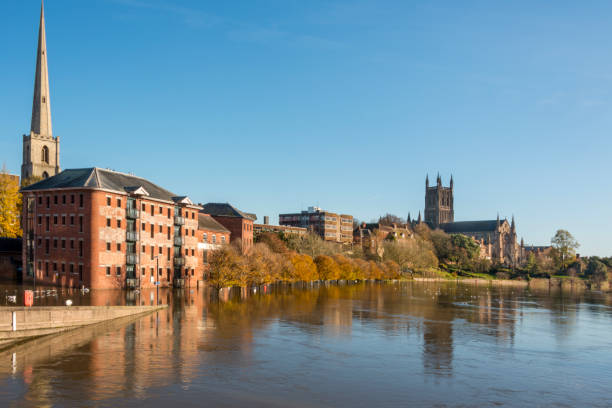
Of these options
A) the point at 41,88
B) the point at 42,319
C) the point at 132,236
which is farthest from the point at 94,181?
the point at 41,88

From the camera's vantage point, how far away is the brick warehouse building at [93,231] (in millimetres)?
73875

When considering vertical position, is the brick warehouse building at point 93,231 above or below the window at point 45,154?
below

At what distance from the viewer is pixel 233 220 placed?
11819cm

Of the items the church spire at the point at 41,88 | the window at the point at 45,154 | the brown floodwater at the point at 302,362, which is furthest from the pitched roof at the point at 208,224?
the church spire at the point at 41,88

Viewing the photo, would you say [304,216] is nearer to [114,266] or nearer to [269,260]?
[269,260]

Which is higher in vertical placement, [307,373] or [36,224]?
[36,224]

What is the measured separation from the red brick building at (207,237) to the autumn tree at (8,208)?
33.0 metres

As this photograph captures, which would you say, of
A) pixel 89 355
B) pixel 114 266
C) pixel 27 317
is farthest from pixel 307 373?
pixel 114 266

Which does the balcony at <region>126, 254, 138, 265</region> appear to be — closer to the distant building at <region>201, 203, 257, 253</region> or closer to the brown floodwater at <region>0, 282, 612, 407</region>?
the brown floodwater at <region>0, 282, 612, 407</region>

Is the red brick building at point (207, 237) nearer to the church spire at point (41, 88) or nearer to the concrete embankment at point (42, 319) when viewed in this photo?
the concrete embankment at point (42, 319)

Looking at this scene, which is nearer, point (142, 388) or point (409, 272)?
point (142, 388)

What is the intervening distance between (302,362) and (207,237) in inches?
2607

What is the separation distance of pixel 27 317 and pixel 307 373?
21.7m

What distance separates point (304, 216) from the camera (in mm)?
199750
